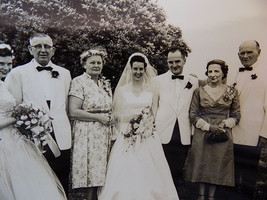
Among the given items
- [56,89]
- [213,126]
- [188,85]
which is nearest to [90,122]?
[56,89]

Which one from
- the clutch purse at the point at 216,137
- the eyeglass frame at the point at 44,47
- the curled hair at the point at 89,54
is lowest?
the clutch purse at the point at 216,137

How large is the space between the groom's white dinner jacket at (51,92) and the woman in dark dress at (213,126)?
1.28 meters

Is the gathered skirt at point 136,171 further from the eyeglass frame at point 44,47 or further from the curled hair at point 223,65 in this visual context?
the eyeglass frame at point 44,47

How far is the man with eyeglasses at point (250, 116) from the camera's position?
379 cm

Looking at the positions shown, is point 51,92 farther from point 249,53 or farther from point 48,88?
point 249,53

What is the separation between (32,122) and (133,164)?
1072mm

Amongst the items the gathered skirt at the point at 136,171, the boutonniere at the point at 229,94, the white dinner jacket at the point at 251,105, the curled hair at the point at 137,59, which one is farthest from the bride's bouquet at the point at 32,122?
the white dinner jacket at the point at 251,105

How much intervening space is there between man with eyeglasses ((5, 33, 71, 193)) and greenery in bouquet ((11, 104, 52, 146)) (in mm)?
62

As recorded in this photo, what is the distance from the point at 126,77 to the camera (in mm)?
3686

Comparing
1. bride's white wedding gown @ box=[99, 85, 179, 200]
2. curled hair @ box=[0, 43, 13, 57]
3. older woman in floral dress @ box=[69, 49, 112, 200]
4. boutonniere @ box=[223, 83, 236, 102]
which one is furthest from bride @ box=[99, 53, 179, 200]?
curled hair @ box=[0, 43, 13, 57]

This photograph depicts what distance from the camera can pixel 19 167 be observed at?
137 inches

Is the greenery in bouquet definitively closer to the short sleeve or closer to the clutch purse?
the short sleeve

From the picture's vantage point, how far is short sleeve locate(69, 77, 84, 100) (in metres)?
3.63

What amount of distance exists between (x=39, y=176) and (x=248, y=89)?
2271mm
